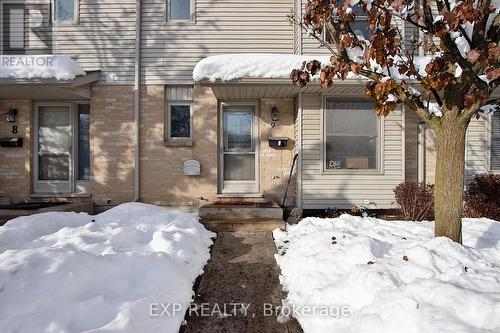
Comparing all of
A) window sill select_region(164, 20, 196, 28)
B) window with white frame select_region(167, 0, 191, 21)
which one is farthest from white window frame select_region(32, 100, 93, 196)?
window with white frame select_region(167, 0, 191, 21)

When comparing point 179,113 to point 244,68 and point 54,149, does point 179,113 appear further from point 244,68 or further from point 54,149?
point 54,149

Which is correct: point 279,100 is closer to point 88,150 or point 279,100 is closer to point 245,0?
point 245,0

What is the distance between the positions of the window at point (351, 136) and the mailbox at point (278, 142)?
96 cm

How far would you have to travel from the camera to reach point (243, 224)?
5.62 m

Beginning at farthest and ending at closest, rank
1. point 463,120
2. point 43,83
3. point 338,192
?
point 338,192
point 43,83
point 463,120

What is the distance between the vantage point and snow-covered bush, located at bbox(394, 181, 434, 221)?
6066mm

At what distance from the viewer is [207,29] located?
23.6 feet

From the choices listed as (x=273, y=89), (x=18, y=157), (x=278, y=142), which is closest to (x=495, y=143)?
(x=278, y=142)

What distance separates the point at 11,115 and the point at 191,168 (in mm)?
4520

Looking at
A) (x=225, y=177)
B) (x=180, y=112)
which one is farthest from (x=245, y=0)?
(x=225, y=177)

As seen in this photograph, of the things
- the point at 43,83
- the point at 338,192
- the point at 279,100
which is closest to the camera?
the point at 43,83

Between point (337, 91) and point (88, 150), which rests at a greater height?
point (337, 91)

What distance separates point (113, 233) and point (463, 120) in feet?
15.5

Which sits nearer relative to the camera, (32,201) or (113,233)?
(113,233)
